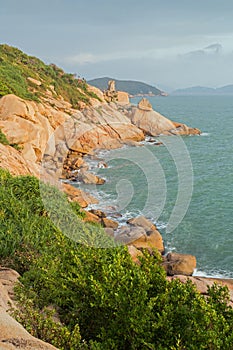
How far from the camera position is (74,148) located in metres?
37.3

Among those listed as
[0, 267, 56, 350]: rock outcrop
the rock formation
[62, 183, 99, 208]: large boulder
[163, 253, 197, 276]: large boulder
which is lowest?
[163, 253, 197, 276]: large boulder

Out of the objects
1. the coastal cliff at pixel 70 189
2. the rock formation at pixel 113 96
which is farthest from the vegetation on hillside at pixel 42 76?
the rock formation at pixel 113 96

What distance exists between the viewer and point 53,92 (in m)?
46.8

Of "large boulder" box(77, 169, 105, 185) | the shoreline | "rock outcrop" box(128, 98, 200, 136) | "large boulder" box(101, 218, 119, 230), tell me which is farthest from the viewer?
Answer: "rock outcrop" box(128, 98, 200, 136)

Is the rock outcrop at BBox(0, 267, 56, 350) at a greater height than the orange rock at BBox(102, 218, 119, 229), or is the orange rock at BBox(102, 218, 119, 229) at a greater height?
the rock outcrop at BBox(0, 267, 56, 350)

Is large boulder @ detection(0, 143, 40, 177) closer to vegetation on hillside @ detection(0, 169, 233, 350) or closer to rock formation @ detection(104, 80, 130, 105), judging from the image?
vegetation on hillside @ detection(0, 169, 233, 350)

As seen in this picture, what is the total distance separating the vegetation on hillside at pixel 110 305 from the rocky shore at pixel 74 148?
604mm

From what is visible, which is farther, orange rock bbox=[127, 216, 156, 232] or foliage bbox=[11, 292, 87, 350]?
orange rock bbox=[127, 216, 156, 232]

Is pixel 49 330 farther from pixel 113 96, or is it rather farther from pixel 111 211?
pixel 113 96

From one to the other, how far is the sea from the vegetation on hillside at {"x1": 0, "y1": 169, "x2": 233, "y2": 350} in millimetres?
10640

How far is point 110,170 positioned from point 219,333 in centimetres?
2889

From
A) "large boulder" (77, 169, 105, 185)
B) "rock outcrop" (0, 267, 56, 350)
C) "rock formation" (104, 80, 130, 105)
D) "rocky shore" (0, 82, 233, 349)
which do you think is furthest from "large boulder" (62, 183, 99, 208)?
"rock formation" (104, 80, 130, 105)

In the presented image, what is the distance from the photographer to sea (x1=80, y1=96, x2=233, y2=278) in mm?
19188

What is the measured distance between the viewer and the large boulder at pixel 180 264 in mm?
16219
